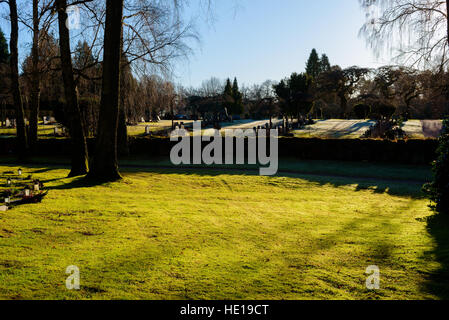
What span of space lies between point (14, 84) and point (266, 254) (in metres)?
18.2

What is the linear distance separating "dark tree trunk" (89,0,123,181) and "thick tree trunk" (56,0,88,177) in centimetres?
187

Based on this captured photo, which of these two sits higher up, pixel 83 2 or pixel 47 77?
pixel 83 2

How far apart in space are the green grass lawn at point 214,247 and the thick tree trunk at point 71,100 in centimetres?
239

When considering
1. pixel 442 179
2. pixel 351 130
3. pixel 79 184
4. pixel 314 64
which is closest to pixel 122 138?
pixel 79 184

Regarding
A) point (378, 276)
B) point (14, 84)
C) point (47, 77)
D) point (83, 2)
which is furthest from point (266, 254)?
point (14, 84)

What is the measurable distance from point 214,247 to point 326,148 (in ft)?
55.7

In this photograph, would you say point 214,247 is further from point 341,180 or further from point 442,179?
point 341,180

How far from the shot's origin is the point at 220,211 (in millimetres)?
8297

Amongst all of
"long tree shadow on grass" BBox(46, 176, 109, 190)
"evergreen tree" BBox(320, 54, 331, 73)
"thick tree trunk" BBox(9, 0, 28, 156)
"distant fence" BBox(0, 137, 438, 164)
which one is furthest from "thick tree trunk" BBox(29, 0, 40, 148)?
"evergreen tree" BBox(320, 54, 331, 73)

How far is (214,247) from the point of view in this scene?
5297 millimetres

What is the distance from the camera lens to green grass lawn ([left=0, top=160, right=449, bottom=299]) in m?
3.79

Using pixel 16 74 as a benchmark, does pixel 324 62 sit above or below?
above
